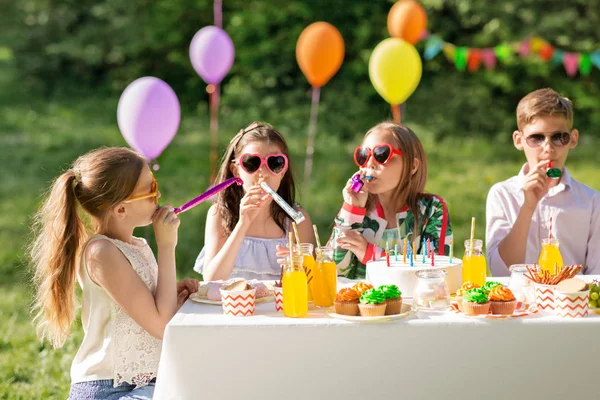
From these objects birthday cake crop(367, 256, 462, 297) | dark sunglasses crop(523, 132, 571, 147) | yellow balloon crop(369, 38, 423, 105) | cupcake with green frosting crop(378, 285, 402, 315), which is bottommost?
cupcake with green frosting crop(378, 285, 402, 315)

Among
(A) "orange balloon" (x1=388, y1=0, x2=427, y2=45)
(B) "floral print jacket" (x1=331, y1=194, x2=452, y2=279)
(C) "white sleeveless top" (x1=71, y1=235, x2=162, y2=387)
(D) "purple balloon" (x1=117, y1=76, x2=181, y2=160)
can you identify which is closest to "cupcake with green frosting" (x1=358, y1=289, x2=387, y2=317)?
(C) "white sleeveless top" (x1=71, y1=235, x2=162, y2=387)

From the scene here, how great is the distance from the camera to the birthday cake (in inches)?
103

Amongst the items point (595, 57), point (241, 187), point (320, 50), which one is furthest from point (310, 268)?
point (595, 57)

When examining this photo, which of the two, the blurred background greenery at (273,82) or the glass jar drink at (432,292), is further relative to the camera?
the blurred background greenery at (273,82)

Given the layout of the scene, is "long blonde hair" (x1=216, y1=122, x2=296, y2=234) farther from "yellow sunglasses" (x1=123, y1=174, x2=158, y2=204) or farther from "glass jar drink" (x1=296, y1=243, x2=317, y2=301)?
"glass jar drink" (x1=296, y1=243, x2=317, y2=301)

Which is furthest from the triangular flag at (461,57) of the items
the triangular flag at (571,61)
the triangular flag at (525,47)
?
the triangular flag at (571,61)

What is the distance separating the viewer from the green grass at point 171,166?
6.22 m

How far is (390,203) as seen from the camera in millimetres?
3566

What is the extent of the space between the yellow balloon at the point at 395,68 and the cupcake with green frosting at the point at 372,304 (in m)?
5.15

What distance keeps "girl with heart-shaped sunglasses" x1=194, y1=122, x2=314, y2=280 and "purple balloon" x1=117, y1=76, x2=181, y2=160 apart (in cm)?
250

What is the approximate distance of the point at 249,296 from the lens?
8.05ft

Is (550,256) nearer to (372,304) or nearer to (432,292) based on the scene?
(432,292)

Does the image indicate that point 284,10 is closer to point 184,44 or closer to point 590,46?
point 184,44

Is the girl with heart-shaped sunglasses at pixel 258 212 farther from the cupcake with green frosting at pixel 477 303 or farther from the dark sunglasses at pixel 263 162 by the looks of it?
Answer: the cupcake with green frosting at pixel 477 303
